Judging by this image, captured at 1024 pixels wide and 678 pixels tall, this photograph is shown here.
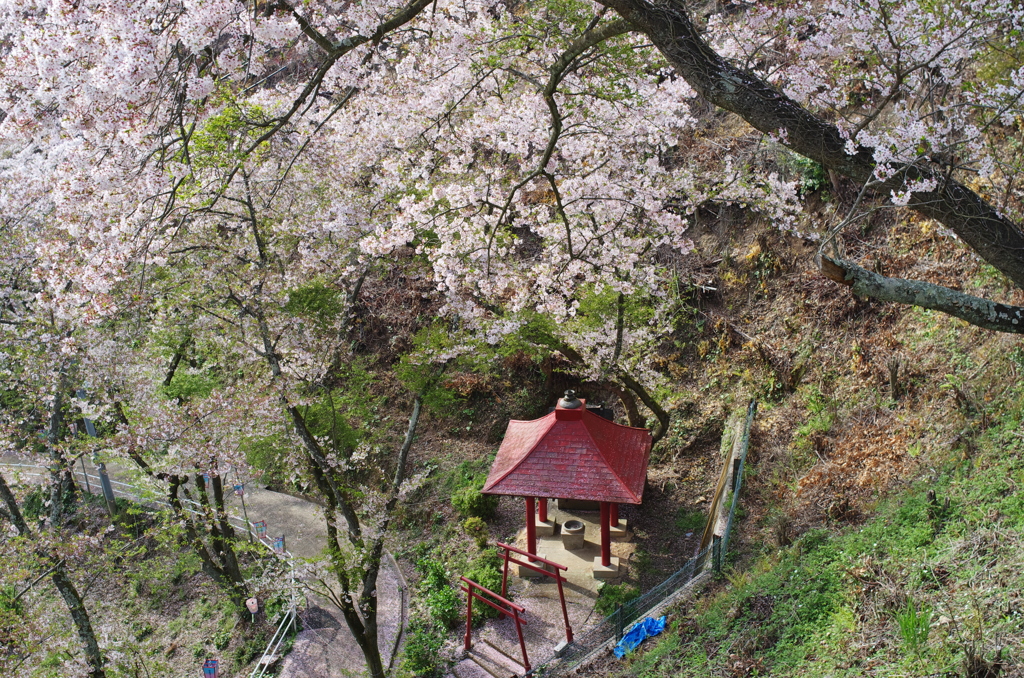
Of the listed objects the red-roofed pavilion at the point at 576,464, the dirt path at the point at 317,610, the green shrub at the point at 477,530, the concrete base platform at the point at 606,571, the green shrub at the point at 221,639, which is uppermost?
the red-roofed pavilion at the point at 576,464

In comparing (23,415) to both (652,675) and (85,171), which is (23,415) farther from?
(652,675)

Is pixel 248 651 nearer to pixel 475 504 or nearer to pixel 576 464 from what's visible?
pixel 475 504

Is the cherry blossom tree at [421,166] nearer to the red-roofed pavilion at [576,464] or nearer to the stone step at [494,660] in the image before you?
the red-roofed pavilion at [576,464]

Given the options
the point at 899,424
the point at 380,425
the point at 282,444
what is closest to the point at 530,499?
the point at 282,444

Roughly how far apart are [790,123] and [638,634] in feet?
16.9

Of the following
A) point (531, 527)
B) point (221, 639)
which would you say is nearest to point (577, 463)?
point (531, 527)

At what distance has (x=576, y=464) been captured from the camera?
9188 mm

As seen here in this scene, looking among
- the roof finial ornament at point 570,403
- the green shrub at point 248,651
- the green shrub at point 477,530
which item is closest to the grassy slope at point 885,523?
the roof finial ornament at point 570,403

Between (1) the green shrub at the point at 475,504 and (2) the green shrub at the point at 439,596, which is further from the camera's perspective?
(1) the green shrub at the point at 475,504

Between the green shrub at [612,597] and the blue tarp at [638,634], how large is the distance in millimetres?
1636

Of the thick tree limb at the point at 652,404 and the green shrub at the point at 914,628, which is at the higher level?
the thick tree limb at the point at 652,404

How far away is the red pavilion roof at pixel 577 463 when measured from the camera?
8.94 metres

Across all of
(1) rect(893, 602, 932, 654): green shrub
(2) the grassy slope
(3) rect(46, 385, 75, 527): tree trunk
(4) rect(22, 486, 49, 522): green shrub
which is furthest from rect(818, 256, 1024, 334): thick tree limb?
(4) rect(22, 486, 49, 522): green shrub

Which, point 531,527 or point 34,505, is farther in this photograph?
point 34,505
